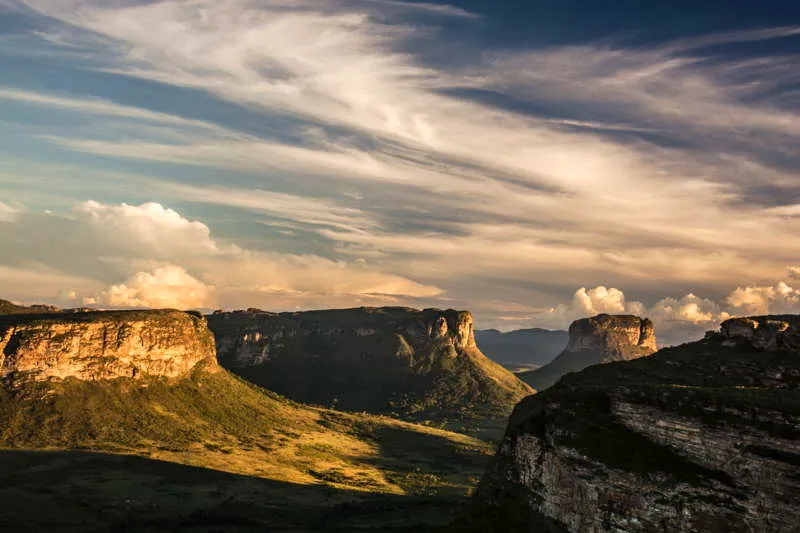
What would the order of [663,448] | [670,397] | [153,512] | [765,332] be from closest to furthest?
1. [663,448]
2. [670,397]
3. [765,332]
4. [153,512]

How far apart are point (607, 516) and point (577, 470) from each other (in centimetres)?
967

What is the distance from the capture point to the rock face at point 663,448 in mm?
94188

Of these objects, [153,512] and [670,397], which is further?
[153,512]

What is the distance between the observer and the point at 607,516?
106938 millimetres

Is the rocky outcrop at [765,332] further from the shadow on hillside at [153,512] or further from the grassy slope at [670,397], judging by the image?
the shadow on hillside at [153,512]

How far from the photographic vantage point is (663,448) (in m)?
106

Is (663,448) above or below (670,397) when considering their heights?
below

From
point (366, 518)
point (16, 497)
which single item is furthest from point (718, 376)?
point (16, 497)

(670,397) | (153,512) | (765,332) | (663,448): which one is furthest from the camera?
(153,512)

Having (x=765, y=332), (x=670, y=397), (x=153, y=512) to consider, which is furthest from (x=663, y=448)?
(x=153, y=512)

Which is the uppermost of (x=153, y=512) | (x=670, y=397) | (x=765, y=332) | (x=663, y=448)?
(x=765, y=332)

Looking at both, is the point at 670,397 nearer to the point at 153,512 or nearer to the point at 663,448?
the point at 663,448

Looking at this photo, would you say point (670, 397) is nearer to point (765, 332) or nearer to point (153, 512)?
point (765, 332)

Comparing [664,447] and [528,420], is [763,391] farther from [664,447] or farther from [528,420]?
[528,420]
